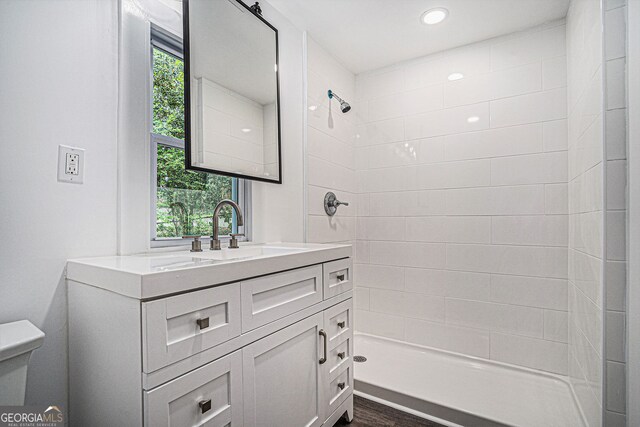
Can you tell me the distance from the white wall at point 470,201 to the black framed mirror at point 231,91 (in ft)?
3.18

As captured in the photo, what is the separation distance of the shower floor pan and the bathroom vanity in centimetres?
59

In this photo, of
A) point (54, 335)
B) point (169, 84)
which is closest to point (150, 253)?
point (54, 335)

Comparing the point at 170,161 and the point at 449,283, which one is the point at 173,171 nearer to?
the point at 170,161

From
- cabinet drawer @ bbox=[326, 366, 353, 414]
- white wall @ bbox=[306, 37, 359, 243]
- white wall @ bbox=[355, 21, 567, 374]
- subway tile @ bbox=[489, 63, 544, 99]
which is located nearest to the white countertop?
cabinet drawer @ bbox=[326, 366, 353, 414]

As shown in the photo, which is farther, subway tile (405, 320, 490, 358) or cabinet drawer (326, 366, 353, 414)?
subway tile (405, 320, 490, 358)

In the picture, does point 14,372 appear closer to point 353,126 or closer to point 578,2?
point 353,126

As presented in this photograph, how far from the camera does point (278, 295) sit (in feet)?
3.80

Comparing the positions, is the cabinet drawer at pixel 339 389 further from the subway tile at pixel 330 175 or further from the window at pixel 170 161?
the subway tile at pixel 330 175

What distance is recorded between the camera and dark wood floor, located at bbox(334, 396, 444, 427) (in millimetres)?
1594

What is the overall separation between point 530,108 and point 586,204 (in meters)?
0.78

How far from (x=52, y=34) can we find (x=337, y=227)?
1764 mm

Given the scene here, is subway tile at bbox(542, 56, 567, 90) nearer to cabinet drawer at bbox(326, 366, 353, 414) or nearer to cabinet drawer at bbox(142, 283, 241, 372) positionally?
cabinet drawer at bbox(326, 366, 353, 414)

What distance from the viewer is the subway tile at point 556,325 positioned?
1.86 metres

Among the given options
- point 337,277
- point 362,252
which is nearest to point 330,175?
point 362,252
